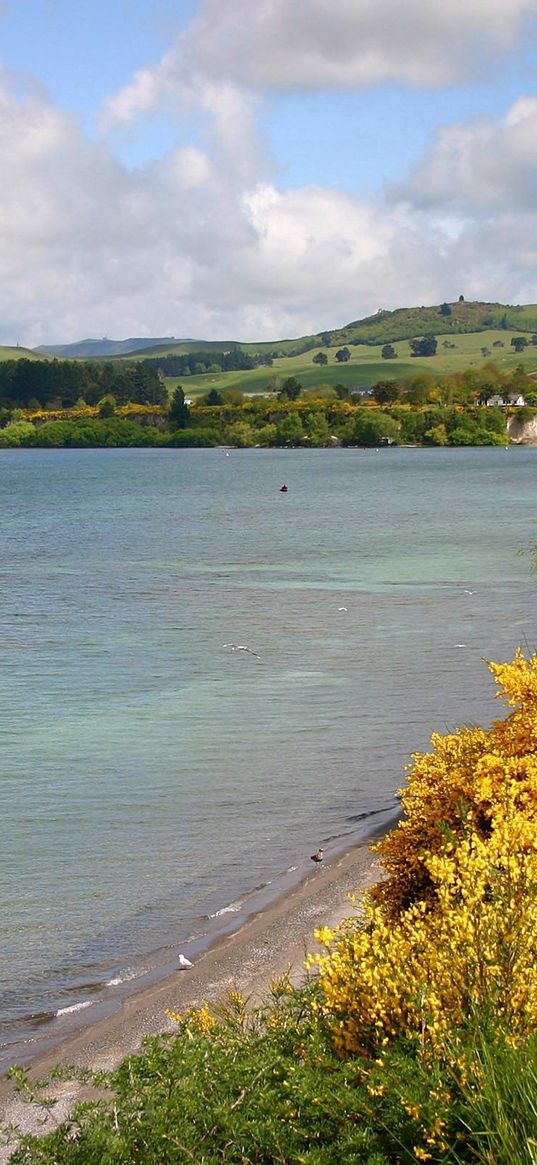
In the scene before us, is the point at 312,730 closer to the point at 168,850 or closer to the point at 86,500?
the point at 168,850

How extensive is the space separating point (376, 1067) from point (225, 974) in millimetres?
5470

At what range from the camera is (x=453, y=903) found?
25.4ft

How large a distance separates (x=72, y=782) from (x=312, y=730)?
474 centimetres

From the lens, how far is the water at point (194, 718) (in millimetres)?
13500

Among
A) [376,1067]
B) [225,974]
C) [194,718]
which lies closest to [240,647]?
[194,718]

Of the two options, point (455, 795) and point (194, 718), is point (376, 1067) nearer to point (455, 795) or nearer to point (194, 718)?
point (455, 795)

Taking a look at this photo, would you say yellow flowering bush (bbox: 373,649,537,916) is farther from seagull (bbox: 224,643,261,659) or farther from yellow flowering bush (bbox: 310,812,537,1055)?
seagull (bbox: 224,643,261,659)

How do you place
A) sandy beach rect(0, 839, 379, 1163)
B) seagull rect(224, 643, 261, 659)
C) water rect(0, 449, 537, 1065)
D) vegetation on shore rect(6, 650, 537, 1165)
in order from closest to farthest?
vegetation on shore rect(6, 650, 537, 1165) < sandy beach rect(0, 839, 379, 1163) < water rect(0, 449, 537, 1065) < seagull rect(224, 643, 261, 659)

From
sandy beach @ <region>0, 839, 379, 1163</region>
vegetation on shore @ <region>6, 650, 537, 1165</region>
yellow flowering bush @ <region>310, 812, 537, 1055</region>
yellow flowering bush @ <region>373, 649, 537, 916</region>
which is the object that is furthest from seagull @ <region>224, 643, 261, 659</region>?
yellow flowering bush @ <region>310, 812, 537, 1055</region>

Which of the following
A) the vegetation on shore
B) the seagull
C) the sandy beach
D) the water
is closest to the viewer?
the vegetation on shore

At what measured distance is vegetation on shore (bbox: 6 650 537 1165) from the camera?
5.75 metres

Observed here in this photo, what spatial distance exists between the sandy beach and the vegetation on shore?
2.18 m

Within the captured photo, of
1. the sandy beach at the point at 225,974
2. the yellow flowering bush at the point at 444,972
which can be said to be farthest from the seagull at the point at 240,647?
the yellow flowering bush at the point at 444,972

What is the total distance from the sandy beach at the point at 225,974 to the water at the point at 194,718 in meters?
0.37
